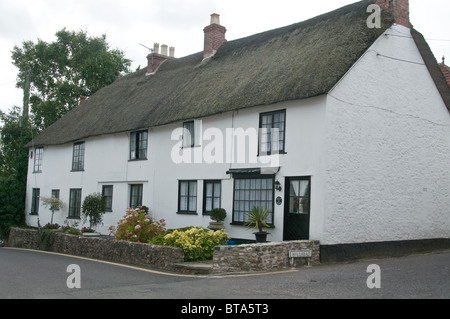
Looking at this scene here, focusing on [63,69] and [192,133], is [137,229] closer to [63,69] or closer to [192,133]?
[192,133]

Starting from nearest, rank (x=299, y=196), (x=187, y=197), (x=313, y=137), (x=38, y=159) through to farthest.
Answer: (x=313, y=137) < (x=299, y=196) < (x=187, y=197) < (x=38, y=159)

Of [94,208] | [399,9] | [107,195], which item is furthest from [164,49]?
[399,9]

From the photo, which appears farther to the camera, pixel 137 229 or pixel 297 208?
pixel 137 229

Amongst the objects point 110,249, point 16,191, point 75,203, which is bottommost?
point 110,249

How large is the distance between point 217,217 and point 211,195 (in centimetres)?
145

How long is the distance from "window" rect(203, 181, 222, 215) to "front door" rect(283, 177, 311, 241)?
128 inches

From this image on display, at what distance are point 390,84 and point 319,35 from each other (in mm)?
3030

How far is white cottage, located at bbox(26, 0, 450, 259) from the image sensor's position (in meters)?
14.2

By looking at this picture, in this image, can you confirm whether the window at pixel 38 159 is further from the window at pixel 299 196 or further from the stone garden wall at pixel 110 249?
the window at pixel 299 196

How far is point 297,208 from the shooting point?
576 inches

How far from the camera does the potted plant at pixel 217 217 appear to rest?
16.5m

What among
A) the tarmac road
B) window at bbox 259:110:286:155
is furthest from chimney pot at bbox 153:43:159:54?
the tarmac road

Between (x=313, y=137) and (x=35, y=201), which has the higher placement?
(x=313, y=137)

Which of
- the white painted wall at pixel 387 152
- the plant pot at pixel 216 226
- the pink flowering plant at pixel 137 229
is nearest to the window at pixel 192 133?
the plant pot at pixel 216 226
